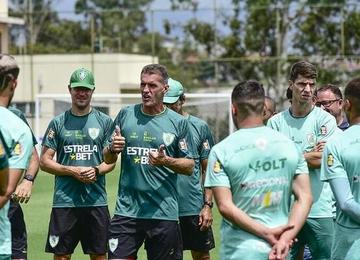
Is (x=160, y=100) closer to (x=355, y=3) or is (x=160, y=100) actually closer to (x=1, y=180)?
(x=1, y=180)

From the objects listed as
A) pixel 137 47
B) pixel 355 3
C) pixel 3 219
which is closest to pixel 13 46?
pixel 137 47

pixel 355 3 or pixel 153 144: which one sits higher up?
pixel 355 3

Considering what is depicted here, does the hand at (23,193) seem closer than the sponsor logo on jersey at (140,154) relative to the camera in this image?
No

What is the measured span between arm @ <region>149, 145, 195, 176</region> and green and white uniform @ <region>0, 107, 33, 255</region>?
5.85 feet

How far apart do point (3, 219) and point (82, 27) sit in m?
38.2

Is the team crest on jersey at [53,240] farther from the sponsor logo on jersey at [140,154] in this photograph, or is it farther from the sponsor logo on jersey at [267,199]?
the sponsor logo on jersey at [267,199]

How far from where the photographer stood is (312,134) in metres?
8.30

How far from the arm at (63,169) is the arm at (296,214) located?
11.0 feet

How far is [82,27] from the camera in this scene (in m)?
43.6

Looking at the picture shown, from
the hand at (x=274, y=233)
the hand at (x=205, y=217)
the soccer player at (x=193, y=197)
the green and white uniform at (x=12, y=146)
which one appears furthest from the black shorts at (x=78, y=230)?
the hand at (x=274, y=233)

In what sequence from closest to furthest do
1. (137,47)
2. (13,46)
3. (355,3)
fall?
(355,3), (13,46), (137,47)

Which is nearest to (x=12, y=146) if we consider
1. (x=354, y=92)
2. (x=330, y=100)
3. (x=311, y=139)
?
(x=354, y=92)

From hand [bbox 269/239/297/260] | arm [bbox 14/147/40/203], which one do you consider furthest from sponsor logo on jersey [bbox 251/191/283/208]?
arm [bbox 14/147/40/203]

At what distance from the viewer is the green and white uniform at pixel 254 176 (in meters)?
5.81
